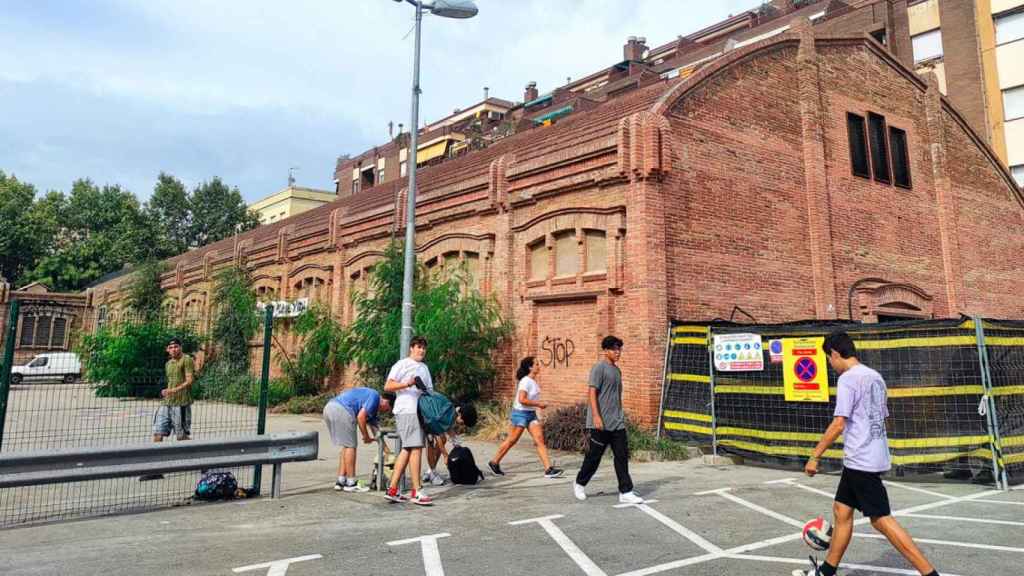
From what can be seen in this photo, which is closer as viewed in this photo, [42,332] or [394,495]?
[394,495]

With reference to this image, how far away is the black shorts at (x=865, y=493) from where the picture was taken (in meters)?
4.30

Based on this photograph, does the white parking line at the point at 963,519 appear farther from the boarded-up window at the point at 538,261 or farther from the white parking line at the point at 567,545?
the boarded-up window at the point at 538,261

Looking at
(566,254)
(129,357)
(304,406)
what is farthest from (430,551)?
(304,406)

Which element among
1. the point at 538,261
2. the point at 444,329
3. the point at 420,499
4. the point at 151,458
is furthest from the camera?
the point at 538,261

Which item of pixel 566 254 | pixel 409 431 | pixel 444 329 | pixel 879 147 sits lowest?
pixel 409 431

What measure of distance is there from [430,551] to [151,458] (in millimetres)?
3379

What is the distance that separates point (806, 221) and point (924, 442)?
7857 mm

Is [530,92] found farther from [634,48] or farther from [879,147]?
[879,147]

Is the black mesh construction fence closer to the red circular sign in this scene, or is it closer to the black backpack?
the red circular sign

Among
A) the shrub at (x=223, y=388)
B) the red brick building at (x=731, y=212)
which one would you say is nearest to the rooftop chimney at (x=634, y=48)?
the red brick building at (x=731, y=212)

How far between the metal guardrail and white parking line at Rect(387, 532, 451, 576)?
7.85 ft

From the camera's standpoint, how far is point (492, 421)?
13.7 metres

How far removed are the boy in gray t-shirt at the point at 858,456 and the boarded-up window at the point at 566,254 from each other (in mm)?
9357

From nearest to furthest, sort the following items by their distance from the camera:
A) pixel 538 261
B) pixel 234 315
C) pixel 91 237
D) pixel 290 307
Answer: pixel 538 261
pixel 234 315
pixel 290 307
pixel 91 237
